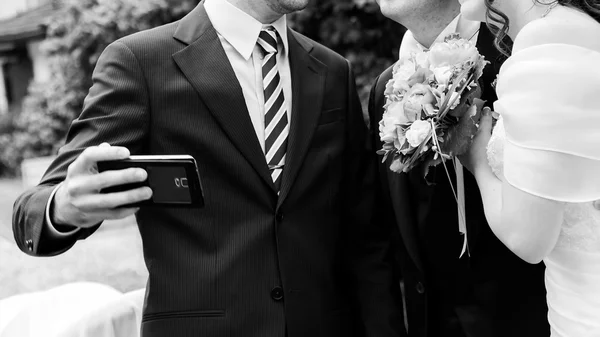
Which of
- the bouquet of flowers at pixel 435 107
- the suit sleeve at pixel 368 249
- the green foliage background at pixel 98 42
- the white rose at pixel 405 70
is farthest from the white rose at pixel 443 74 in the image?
the green foliage background at pixel 98 42

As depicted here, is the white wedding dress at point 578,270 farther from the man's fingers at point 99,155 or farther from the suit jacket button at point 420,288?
the man's fingers at point 99,155

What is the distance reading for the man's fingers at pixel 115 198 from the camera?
1.92 metres

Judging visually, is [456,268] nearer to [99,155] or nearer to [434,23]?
[434,23]

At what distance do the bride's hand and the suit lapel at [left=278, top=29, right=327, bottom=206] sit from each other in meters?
0.66

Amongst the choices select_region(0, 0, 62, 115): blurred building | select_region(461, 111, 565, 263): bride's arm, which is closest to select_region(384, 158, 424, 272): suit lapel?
select_region(461, 111, 565, 263): bride's arm

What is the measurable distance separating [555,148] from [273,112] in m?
1.18

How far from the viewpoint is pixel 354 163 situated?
278cm

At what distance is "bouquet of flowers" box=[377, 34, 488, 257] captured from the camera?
204 cm

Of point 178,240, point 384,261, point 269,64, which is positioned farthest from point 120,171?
point 384,261

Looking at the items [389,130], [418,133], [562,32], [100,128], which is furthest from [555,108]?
[100,128]

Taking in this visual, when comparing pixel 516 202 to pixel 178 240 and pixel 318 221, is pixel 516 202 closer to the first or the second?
pixel 318 221

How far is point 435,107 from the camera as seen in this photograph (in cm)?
209

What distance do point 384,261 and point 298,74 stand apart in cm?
84

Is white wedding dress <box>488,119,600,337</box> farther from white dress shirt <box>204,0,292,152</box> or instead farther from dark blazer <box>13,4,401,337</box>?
white dress shirt <box>204,0,292,152</box>
